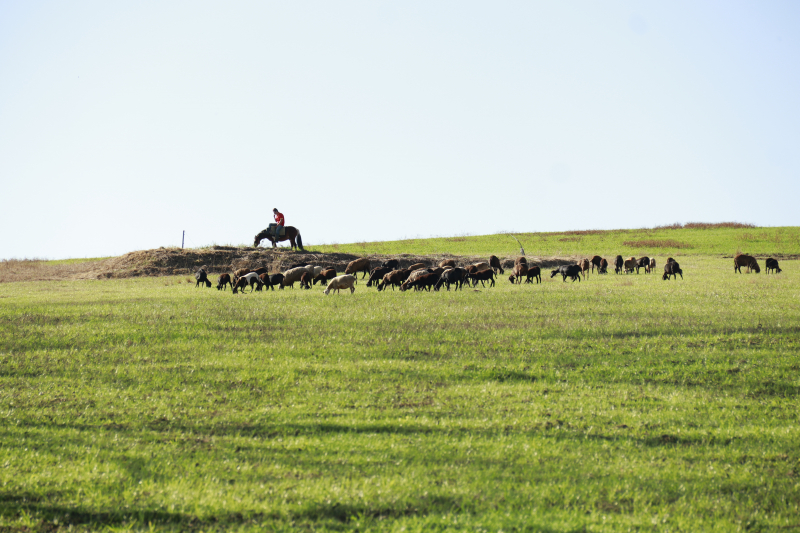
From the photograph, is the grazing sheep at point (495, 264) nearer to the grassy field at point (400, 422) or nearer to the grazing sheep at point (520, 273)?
the grazing sheep at point (520, 273)

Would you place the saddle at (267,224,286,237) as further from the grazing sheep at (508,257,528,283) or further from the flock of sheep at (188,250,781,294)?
the grazing sheep at (508,257,528,283)

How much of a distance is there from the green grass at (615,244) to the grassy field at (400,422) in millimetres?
48405

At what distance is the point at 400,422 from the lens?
352 inches

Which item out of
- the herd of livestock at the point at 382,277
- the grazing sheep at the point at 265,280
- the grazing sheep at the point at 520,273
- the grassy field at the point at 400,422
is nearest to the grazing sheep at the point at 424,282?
the herd of livestock at the point at 382,277

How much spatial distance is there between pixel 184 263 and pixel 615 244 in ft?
177

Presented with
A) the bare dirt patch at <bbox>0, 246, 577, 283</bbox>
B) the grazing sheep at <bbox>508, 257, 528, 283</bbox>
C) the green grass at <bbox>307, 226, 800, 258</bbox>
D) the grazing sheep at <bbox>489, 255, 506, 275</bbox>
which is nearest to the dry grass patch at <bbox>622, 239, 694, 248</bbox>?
the green grass at <bbox>307, 226, 800, 258</bbox>

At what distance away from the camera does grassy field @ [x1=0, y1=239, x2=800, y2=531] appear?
6133mm

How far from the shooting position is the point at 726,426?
29.9 feet

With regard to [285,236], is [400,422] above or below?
below

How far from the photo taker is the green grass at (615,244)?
6850 cm

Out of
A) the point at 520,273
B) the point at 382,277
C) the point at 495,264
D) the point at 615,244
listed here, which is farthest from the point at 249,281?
the point at 615,244

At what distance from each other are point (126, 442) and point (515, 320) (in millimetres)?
12318

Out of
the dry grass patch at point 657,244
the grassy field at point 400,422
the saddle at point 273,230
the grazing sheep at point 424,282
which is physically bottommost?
the grassy field at point 400,422

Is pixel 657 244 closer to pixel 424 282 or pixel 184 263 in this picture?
pixel 424 282
